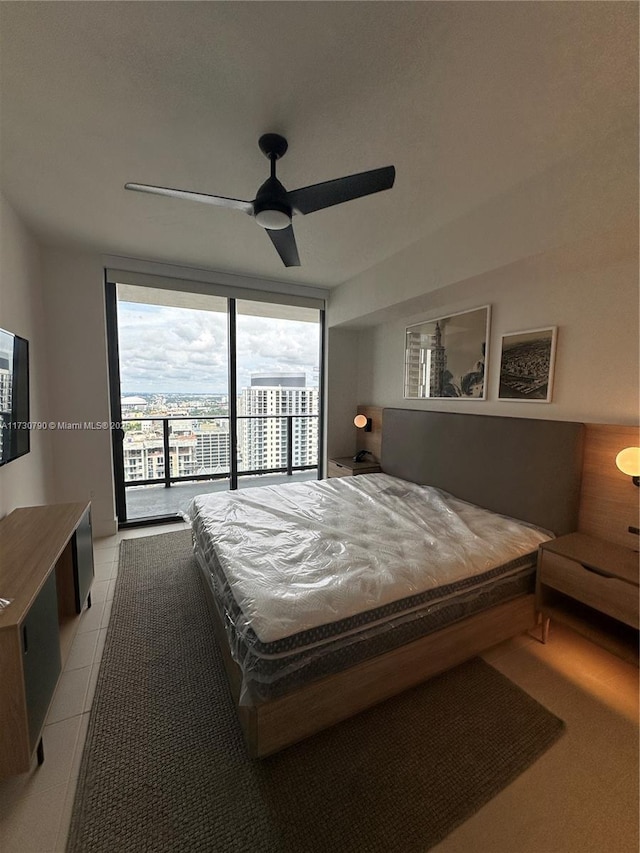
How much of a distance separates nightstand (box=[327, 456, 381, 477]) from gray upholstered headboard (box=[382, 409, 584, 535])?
0.48 m

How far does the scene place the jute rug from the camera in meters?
1.13

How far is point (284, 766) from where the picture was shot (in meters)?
1.34

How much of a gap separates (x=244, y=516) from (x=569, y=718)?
2020 millimetres

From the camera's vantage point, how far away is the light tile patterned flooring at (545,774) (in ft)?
3.71

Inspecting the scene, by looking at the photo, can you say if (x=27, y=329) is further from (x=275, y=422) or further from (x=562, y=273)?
(x=562, y=273)

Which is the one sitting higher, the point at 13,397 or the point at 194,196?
the point at 194,196

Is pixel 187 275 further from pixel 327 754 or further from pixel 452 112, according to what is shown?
pixel 327 754

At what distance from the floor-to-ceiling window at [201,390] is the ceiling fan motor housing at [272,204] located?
224 centimetres

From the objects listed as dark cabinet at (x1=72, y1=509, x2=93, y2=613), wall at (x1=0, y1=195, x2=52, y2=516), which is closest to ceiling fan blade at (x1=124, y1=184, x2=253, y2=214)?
wall at (x1=0, y1=195, x2=52, y2=516)

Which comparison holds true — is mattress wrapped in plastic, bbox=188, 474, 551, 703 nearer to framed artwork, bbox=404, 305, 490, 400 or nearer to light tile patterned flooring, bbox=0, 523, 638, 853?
light tile patterned flooring, bbox=0, 523, 638, 853

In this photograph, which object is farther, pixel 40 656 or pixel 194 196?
pixel 194 196

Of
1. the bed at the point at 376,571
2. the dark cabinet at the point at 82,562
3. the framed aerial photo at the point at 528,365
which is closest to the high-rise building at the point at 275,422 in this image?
the bed at the point at 376,571

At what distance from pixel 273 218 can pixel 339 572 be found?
5.83 feet

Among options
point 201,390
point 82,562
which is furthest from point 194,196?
point 201,390
